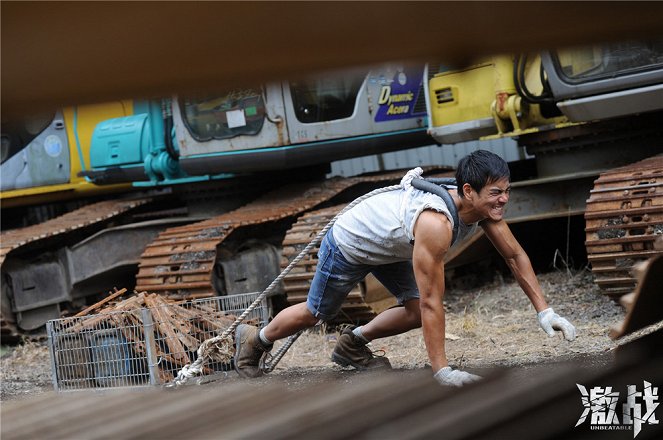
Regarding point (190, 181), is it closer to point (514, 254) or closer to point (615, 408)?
point (514, 254)

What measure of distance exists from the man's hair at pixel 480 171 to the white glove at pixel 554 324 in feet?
2.14

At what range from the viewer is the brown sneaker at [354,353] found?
5.21 m

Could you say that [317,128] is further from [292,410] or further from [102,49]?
[102,49]

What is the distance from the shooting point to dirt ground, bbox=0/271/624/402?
18.0ft

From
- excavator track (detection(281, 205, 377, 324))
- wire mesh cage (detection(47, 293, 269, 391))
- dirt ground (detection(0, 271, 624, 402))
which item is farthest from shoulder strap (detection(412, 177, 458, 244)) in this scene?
excavator track (detection(281, 205, 377, 324))

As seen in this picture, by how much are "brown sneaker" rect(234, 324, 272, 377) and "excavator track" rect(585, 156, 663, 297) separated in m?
2.24

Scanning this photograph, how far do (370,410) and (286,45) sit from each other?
2.48ft

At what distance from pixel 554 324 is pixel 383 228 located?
2.98 ft

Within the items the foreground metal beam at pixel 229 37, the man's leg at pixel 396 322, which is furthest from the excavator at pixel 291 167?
the foreground metal beam at pixel 229 37

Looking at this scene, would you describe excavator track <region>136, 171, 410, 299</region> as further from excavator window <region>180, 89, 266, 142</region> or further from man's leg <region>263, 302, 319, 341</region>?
man's leg <region>263, 302, 319, 341</region>

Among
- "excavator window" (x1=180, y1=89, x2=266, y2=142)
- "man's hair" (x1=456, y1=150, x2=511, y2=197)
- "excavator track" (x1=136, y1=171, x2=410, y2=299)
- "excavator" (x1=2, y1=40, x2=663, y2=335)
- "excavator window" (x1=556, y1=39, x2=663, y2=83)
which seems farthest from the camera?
"excavator window" (x1=180, y1=89, x2=266, y2=142)

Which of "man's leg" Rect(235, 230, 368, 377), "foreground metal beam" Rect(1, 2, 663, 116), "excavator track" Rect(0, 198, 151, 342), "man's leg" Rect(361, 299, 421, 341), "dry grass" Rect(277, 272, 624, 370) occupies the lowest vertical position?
"dry grass" Rect(277, 272, 624, 370)

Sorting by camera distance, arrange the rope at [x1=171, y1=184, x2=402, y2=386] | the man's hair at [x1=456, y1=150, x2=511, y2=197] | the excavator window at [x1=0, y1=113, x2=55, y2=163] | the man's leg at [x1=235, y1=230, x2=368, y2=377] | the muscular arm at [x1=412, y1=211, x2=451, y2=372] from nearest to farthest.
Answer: the muscular arm at [x1=412, y1=211, x2=451, y2=372], the man's hair at [x1=456, y1=150, x2=511, y2=197], the man's leg at [x1=235, y1=230, x2=368, y2=377], the rope at [x1=171, y1=184, x2=402, y2=386], the excavator window at [x1=0, y1=113, x2=55, y2=163]

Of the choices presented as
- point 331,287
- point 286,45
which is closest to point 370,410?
point 286,45
